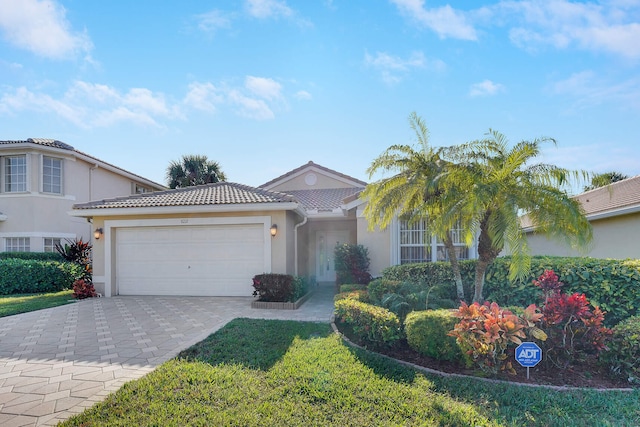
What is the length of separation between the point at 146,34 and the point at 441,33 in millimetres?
8869

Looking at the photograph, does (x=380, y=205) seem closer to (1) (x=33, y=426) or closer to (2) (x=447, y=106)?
(2) (x=447, y=106)

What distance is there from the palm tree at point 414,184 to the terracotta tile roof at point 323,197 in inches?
157

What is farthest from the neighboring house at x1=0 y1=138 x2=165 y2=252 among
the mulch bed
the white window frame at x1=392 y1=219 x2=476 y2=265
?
the mulch bed

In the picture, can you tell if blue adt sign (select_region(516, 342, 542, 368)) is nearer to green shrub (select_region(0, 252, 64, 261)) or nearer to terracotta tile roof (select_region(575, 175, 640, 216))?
terracotta tile roof (select_region(575, 175, 640, 216))

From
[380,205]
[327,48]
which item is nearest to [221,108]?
[327,48]

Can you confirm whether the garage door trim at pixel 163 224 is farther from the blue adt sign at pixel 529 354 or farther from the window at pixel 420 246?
the blue adt sign at pixel 529 354

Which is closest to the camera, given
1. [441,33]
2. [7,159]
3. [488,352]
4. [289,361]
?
[488,352]

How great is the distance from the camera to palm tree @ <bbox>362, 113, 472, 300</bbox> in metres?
7.77

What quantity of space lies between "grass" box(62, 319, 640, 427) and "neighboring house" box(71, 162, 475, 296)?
631 centimetres

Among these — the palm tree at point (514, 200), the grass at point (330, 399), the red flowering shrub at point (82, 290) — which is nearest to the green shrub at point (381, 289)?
the palm tree at point (514, 200)

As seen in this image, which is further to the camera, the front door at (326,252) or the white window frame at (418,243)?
the front door at (326,252)

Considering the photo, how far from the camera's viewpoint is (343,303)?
22.7ft

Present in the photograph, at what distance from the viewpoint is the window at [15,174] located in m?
16.0

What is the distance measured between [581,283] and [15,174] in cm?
2408
